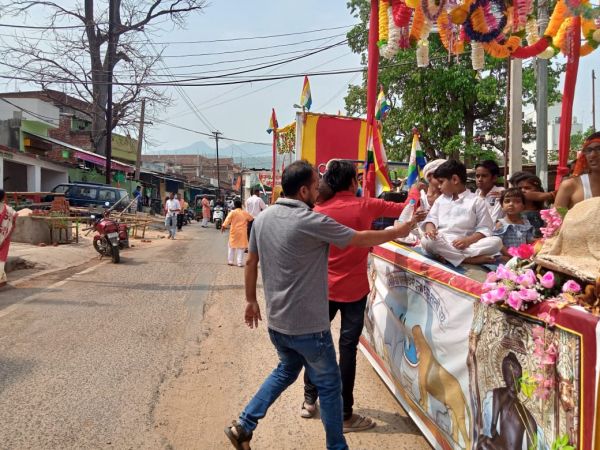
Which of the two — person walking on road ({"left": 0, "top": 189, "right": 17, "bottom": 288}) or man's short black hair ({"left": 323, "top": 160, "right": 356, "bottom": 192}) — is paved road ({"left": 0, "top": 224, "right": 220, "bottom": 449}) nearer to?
person walking on road ({"left": 0, "top": 189, "right": 17, "bottom": 288})

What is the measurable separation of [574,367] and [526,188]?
2.64m

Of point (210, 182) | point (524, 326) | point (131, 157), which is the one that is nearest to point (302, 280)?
point (524, 326)

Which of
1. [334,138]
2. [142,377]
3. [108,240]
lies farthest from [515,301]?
[108,240]

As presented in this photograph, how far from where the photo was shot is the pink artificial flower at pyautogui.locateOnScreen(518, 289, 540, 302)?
2.04m

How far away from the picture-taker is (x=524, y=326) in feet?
6.82

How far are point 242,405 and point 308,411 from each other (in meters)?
0.53

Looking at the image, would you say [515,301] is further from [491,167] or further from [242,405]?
[491,167]

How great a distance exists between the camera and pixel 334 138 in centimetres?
1071

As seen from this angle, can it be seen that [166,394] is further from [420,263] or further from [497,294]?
[497,294]

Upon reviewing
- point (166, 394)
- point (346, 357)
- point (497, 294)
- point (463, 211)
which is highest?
point (463, 211)

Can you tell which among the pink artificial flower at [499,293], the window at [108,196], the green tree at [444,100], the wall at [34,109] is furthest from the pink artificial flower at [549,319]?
the wall at [34,109]

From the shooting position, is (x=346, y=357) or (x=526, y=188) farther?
(x=526, y=188)

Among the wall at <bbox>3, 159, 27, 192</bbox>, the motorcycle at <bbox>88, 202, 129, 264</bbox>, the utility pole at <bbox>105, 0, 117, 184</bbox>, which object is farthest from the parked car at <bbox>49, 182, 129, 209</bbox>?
the motorcycle at <bbox>88, 202, 129, 264</bbox>

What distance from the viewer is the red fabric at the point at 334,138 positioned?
34.6ft
